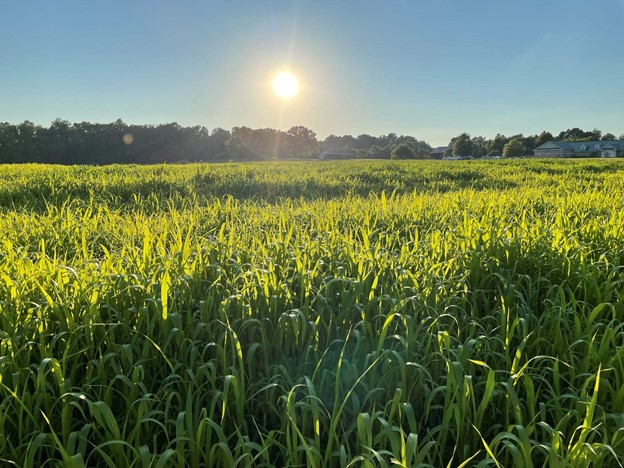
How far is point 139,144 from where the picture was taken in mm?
64812

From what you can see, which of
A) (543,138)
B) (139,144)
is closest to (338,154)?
(139,144)

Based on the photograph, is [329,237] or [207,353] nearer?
[207,353]

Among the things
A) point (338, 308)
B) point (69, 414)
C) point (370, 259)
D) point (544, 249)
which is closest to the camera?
point (69, 414)

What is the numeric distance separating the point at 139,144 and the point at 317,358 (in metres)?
71.0

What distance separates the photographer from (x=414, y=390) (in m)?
1.90

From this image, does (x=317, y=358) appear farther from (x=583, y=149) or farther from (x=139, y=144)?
(x=583, y=149)

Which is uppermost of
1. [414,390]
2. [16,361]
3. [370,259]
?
[370,259]

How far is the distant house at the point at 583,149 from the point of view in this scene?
258 feet

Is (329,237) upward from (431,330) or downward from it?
upward

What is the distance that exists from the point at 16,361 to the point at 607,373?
291 centimetres

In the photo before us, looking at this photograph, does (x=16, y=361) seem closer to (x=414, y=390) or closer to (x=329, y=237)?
(x=414, y=390)

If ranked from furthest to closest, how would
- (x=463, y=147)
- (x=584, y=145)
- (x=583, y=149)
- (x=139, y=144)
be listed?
(x=463, y=147) < (x=584, y=145) < (x=583, y=149) < (x=139, y=144)

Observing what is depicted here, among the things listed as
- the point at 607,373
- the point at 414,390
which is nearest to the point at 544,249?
the point at 607,373

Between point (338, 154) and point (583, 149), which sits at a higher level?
→ point (583, 149)
